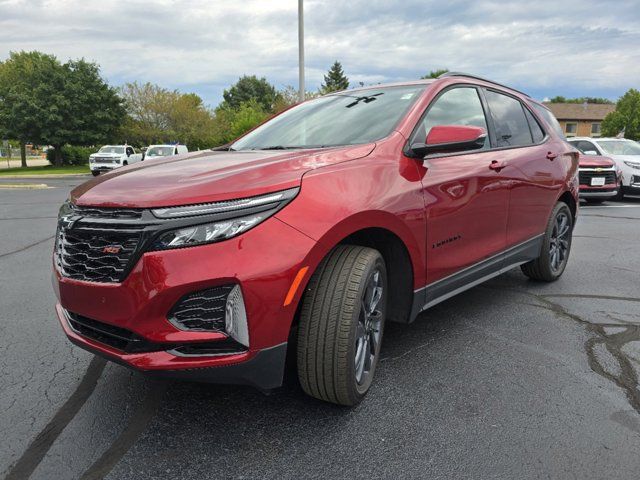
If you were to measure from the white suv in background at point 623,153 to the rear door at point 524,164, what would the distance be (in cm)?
987

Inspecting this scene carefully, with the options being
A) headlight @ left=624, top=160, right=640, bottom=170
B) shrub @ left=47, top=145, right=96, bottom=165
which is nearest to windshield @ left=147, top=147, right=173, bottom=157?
headlight @ left=624, top=160, right=640, bottom=170

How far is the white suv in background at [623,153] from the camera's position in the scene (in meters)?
13.0

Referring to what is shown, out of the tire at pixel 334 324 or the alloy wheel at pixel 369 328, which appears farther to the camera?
the alloy wheel at pixel 369 328

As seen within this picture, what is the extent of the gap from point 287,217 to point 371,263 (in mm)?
547

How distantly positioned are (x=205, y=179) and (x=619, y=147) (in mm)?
14873

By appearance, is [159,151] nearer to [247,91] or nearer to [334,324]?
[334,324]

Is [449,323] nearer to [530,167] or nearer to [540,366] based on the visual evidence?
[540,366]

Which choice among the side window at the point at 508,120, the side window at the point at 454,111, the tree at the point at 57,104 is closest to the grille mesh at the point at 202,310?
the side window at the point at 454,111

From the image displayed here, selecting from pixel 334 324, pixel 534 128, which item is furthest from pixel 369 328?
pixel 534 128

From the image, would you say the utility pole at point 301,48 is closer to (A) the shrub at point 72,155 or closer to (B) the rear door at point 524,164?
(B) the rear door at point 524,164

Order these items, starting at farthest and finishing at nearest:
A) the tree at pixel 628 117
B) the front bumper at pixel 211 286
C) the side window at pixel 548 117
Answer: the tree at pixel 628 117 → the side window at pixel 548 117 → the front bumper at pixel 211 286

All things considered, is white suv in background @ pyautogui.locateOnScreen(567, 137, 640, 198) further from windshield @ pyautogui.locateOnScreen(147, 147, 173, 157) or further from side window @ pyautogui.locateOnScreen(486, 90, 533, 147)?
windshield @ pyautogui.locateOnScreen(147, 147, 173, 157)

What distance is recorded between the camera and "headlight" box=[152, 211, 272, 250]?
6.76ft

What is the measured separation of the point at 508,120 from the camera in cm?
418
